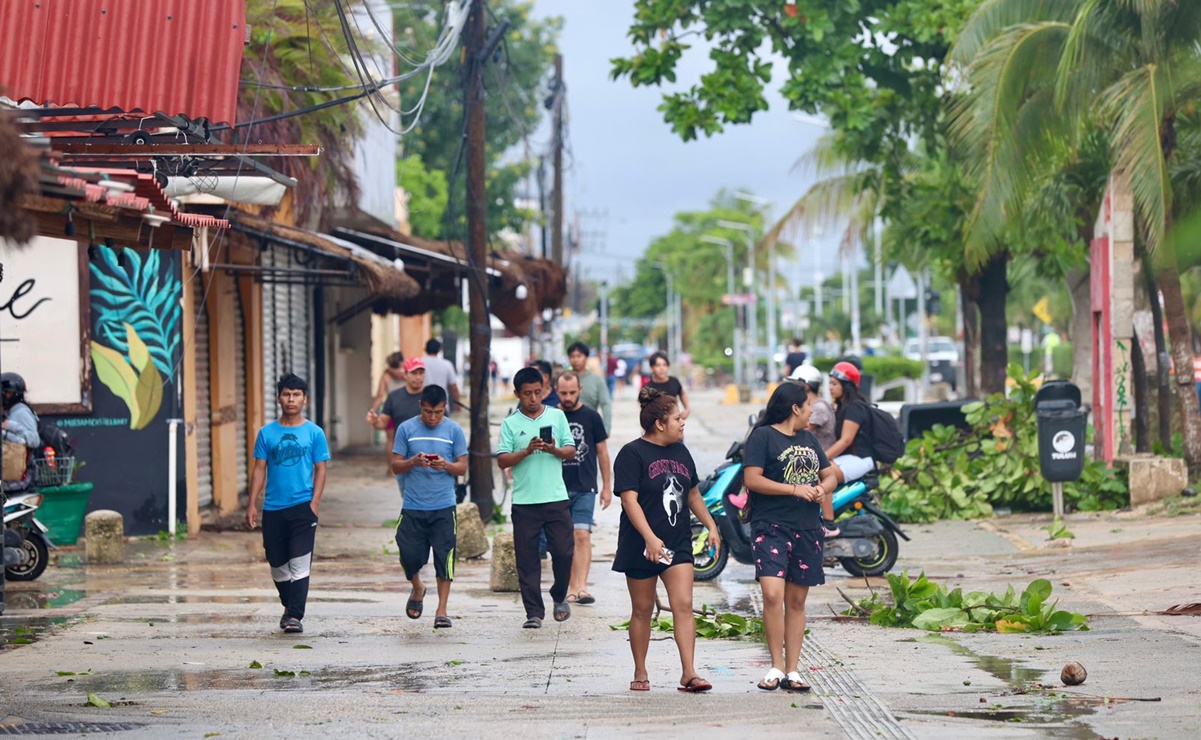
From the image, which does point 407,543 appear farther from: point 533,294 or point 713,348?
point 713,348

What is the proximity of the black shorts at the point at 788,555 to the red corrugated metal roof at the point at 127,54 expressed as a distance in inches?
160

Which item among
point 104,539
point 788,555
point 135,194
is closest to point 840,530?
point 788,555

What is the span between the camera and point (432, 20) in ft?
170

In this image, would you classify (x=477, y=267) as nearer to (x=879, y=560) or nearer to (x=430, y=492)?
(x=879, y=560)

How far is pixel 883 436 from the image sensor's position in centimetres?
1293

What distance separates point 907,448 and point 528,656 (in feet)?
30.3

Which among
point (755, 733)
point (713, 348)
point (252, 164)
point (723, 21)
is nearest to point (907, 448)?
point (723, 21)

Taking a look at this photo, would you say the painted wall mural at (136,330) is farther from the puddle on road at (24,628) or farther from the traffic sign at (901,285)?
the traffic sign at (901,285)

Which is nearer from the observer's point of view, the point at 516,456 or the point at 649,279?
the point at 516,456

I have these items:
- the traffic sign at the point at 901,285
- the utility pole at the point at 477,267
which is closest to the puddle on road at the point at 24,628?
the utility pole at the point at 477,267

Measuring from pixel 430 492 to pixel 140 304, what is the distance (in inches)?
247

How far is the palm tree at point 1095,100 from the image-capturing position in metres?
15.4

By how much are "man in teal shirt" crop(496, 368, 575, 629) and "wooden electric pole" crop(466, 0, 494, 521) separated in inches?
260

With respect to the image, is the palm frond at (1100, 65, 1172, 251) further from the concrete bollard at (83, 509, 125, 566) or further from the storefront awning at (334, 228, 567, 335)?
the concrete bollard at (83, 509, 125, 566)
